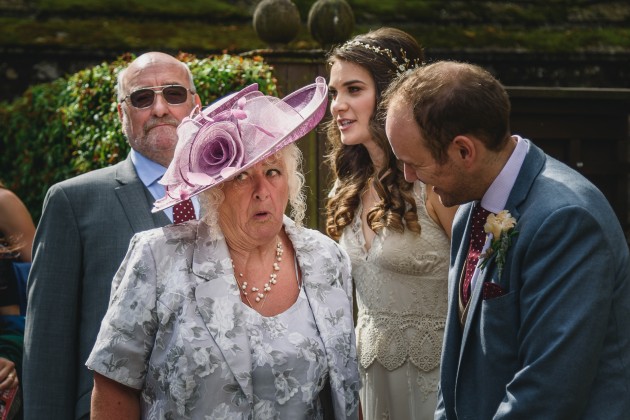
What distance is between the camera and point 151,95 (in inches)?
176

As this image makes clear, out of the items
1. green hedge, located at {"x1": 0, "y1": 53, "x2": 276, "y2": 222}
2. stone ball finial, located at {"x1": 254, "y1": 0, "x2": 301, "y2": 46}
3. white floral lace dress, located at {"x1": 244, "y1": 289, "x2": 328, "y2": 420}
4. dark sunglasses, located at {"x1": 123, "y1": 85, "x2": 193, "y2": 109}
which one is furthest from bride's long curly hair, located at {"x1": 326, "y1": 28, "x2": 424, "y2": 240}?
stone ball finial, located at {"x1": 254, "y1": 0, "x2": 301, "y2": 46}

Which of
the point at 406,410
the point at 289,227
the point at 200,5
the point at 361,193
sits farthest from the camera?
the point at 200,5

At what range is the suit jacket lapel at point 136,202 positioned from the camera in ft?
13.6

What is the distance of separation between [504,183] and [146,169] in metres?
1.86

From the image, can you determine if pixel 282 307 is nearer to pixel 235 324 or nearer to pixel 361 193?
pixel 235 324

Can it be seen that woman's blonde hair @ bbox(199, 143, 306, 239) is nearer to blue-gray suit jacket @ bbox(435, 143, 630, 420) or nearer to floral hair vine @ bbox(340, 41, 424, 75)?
blue-gray suit jacket @ bbox(435, 143, 630, 420)

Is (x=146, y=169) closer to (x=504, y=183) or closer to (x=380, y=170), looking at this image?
(x=380, y=170)

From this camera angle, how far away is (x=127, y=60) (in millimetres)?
6930

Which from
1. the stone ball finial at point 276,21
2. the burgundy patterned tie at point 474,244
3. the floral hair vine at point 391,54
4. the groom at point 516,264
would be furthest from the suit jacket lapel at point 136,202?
the stone ball finial at point 276,21

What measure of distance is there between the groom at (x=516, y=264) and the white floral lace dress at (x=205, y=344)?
45 cm

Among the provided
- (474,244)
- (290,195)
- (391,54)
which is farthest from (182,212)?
(474,244)

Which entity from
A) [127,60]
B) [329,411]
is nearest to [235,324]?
[329,411]

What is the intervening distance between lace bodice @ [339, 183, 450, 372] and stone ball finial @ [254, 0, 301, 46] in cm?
286

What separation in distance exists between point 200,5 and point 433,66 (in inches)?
289
